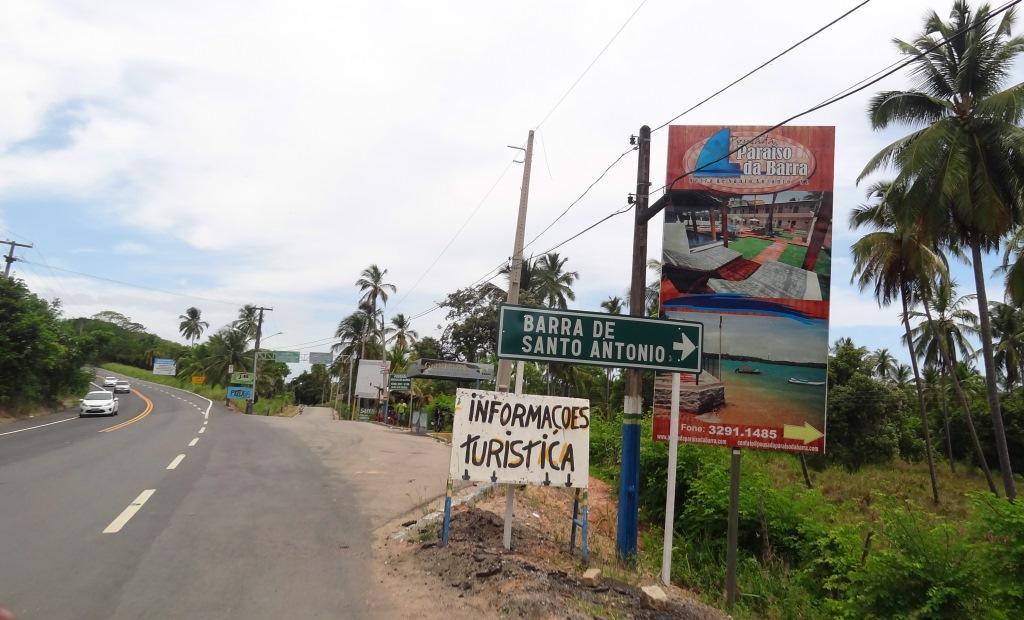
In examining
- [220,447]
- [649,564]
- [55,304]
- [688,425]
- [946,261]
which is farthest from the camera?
[55,304]

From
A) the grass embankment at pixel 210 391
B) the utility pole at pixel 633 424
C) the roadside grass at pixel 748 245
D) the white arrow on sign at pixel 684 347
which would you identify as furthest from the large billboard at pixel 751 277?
the grass embankment at pixel 210 391

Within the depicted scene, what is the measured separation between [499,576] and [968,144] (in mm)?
18873

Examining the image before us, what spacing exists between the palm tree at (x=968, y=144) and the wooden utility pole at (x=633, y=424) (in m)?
12.6

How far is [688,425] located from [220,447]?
1393 centimetres

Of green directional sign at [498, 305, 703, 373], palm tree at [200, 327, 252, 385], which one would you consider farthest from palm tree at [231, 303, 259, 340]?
green directional sign at [498, 305, 703, 373]

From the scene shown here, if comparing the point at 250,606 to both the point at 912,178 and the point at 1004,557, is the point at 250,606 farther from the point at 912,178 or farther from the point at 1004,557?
the point at 912,178

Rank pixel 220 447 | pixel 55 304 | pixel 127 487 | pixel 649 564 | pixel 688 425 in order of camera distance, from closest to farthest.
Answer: pixel 649 564, pixel 688 425, pixel 127 487, pixel 220 447, pixel 55 304

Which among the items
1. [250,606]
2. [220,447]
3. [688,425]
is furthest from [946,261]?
[250,606]

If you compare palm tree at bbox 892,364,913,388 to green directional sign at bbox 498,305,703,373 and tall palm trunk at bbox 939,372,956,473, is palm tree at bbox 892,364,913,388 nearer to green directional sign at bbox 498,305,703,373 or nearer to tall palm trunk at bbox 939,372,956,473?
tall palm trunk at bbox 939,372,956,473

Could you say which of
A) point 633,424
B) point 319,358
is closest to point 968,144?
point 633,424

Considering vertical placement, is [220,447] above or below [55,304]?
below

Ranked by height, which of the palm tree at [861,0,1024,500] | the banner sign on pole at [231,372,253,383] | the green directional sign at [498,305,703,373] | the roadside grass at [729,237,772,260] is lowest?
the banner sign on pole at [231,372,253,383]

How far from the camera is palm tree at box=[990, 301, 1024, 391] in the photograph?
37844mm

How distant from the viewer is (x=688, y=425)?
9.71 m
